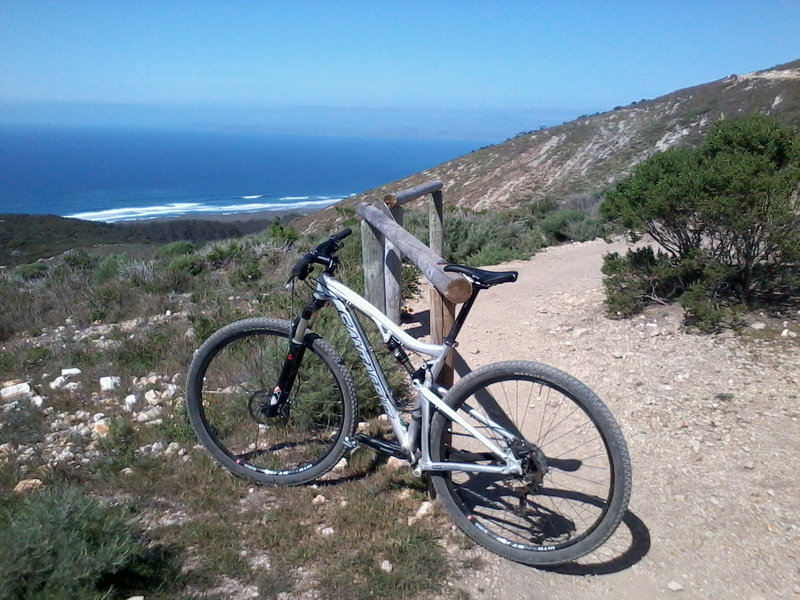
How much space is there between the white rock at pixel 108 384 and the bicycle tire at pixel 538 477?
3073 mm

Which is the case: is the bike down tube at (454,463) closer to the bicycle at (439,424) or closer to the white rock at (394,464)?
the bicycle at (439,424)

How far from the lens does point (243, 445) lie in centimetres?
386

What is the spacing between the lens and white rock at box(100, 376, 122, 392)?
5.22 m

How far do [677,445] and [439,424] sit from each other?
1.87m

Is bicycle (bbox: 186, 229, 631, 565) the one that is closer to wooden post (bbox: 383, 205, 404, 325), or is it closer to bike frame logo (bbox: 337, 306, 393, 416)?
bike frame logo (bbox: 337, 306, 393, 416)

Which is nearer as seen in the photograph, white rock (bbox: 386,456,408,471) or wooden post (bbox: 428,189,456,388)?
wooden post (bbox: 428,189,456,388)

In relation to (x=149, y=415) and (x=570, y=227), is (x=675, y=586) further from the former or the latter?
(x=570, y=227)

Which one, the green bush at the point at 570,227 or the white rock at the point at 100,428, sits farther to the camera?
the green bush at the point at 570,227

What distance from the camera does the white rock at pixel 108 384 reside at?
5219 mm

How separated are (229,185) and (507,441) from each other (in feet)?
351

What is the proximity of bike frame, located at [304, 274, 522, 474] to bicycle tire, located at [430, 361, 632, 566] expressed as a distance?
0.04 metres

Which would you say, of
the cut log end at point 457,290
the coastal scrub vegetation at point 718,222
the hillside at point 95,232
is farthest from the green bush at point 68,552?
the hillside at point 95,232

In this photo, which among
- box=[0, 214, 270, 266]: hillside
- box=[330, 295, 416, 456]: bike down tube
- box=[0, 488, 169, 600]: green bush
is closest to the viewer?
box=[0, 488, 169, 600]: green bush

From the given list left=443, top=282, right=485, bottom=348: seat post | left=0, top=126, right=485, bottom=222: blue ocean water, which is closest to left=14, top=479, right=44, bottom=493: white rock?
left=443, top=282, right=485, bottom=348: seat post
